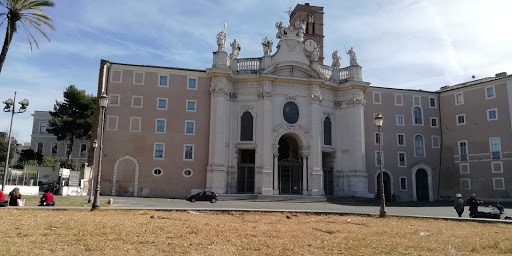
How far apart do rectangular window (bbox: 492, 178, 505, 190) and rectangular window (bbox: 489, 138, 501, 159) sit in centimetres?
240

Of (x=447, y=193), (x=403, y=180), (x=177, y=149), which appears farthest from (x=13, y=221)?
(x=447, y=193)

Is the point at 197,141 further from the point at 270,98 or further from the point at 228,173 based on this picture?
the point at 270,98

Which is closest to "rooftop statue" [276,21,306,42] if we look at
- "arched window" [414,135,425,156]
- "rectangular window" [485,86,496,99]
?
"arched window" [414,135,425,156]

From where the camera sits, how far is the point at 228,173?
41.1 m

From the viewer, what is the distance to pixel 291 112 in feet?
143

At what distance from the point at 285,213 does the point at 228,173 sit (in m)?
21.2

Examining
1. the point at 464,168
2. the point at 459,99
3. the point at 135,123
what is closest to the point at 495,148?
the point at 464,168

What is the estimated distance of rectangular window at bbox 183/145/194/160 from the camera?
4031 cm

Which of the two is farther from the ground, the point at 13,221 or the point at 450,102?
the point at 450,102

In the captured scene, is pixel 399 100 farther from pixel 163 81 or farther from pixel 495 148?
pixel 163 81

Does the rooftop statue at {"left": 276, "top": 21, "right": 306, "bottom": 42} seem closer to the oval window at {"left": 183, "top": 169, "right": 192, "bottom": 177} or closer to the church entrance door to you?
the church entrance door

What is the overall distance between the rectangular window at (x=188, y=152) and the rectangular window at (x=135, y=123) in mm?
5189

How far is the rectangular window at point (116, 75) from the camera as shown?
40153 millimetres

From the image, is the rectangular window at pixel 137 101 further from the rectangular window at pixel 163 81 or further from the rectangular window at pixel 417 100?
the rectangular window at pixel 417 100
